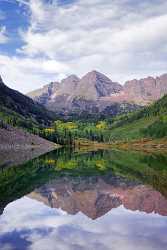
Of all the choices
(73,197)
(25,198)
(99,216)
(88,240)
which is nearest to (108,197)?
(73,197)

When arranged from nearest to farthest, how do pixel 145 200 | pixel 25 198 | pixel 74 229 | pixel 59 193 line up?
1. pixel 74 229
2. pixel 145 200
3. pixel 25 198
4. pixel 59 193

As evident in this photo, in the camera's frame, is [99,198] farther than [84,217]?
Yes

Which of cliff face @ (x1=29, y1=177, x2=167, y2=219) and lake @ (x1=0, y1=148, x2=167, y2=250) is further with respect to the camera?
cliff face @ (x1=29, y1=177, x2=167, y2=219)

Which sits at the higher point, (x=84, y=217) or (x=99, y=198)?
(x=84, y=217)

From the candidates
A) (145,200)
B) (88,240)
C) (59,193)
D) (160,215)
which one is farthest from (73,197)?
(88,240)

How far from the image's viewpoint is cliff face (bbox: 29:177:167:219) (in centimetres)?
5256

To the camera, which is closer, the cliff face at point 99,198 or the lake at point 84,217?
the lake at point 84,217

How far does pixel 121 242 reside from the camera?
33.5 meters

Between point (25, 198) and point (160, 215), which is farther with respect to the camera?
point (25, 198)

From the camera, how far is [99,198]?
212 ft

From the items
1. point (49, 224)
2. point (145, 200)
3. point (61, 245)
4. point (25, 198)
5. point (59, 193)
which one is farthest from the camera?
point (59, 193)

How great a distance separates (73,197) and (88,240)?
102ft

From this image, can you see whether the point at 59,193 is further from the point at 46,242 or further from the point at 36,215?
the point at 46,242

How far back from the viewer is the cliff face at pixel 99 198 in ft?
172
